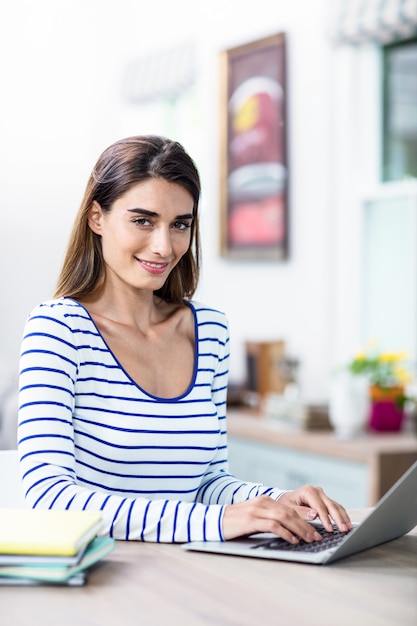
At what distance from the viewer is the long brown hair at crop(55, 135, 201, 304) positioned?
1861 millimetres

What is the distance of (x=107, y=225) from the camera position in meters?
1.89

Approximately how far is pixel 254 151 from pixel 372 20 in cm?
96

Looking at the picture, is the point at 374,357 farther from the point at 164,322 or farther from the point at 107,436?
the point at 107,436

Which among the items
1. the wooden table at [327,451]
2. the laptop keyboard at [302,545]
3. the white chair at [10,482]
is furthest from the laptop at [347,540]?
the wooden table at [327,451]

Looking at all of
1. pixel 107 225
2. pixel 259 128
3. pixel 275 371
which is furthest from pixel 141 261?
pixel 259 128

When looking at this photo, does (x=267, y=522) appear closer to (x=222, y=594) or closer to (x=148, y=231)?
(x=222, y=594)

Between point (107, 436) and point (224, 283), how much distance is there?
328 cm

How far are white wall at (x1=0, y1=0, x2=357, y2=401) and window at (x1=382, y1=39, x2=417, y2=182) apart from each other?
256 mm

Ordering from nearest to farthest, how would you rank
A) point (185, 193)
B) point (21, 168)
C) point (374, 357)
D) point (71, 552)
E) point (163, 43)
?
point (71, 552)
point (185, 193)
point (374, 357)
point (163, 43)
point (21, 168)

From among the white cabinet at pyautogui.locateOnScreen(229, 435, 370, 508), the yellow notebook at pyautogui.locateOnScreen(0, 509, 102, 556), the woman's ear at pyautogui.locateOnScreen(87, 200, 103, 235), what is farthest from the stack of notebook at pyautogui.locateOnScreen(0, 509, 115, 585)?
the white cabinet at pyautogui.locateOnScreen(229, 435, 370, 508)

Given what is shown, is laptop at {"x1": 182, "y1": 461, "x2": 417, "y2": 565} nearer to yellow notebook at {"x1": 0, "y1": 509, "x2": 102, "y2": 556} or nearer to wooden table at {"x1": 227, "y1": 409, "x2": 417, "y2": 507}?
yellow notebook at {"x1": 0, "y1": 509, "x2": 102, "y2": 556}

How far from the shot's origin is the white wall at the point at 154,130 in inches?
174

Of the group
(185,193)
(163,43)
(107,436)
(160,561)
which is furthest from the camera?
(163,43)

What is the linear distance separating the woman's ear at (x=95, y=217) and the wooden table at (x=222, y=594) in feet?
2.28
